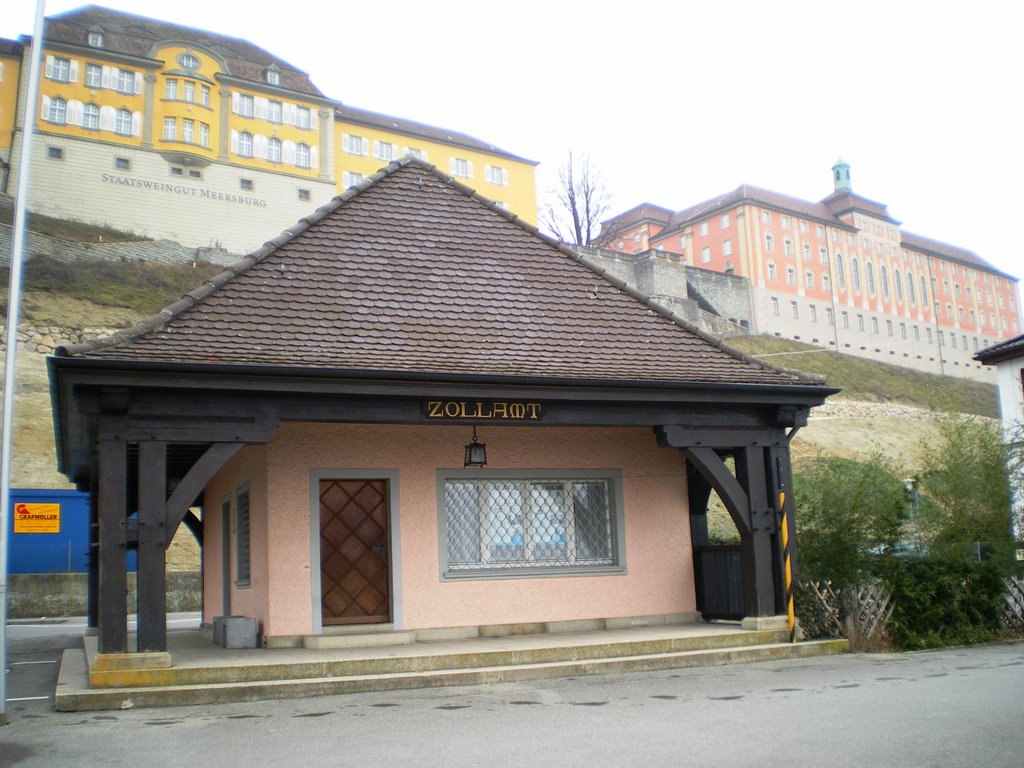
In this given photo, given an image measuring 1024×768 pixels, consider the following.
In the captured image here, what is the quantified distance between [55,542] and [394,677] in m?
17.6

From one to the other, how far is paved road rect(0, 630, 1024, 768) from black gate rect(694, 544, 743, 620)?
8.94 ft

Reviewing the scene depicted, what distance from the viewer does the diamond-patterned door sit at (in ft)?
40.4

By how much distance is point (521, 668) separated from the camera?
10.4 metres

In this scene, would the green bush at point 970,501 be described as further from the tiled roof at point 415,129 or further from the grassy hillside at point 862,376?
the tiled roof at point 415,129

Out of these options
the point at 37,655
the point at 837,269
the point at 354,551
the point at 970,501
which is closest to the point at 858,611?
the point at 970,501

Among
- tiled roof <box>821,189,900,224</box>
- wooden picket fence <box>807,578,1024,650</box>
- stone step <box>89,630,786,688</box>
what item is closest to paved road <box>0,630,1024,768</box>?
stone step <box>89,630,786,688</box>

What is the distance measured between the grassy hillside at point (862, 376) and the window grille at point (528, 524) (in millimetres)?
49152

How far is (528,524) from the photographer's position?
13.2 meters

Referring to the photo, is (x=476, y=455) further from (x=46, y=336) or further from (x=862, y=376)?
(x=862, y=376)

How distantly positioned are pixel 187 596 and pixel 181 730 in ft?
59.3

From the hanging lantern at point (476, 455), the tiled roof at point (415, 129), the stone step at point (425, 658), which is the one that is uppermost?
the tiled roof at point (415, 129)

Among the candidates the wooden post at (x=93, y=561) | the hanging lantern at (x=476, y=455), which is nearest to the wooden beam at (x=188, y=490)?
the hanging lantern at (x=476, y=455)

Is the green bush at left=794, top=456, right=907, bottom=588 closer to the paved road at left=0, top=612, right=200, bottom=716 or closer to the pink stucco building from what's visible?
the pink stucco building

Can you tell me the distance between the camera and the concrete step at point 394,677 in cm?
910
